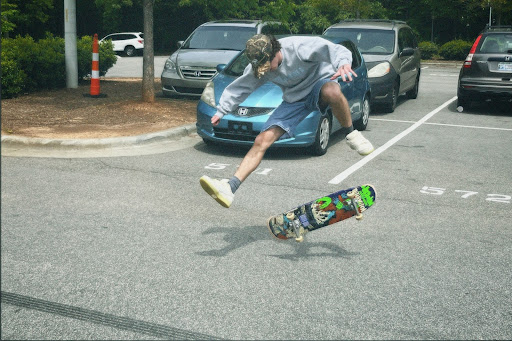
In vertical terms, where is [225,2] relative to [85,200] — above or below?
above

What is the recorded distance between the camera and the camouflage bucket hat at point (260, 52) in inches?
191

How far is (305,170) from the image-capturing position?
26.8 feet

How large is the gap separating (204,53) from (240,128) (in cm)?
575

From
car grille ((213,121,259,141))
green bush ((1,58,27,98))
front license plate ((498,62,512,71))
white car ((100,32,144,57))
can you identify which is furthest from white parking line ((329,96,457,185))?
white car ((100,32,144,57))

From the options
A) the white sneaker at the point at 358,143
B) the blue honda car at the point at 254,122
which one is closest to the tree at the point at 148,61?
the blue honda car at the point at 254,122

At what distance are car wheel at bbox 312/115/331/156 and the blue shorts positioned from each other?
345 cm

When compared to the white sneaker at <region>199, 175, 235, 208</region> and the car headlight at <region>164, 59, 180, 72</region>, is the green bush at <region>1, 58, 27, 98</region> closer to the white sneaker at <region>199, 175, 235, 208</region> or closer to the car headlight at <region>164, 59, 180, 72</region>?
the car headlight at <region>164, 59, 180, 72</region>

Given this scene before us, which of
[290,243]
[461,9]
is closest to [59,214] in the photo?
[290,243]

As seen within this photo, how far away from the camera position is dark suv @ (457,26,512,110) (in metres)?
13.1

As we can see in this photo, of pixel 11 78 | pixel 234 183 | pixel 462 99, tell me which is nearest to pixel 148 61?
pixel 11 78

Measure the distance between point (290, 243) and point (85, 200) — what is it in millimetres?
2260

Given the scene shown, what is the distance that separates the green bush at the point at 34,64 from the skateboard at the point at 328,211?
8974mm

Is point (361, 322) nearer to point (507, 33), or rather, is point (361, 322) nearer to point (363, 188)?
point (363, 188)

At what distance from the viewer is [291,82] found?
534cm
